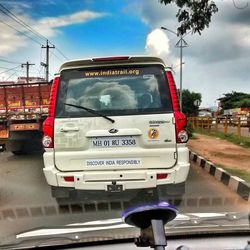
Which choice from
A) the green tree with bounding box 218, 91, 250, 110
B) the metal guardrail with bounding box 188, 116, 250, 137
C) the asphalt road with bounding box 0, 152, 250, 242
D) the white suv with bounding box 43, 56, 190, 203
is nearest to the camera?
the asphalt road with bounding box 0, 152, 250, 242

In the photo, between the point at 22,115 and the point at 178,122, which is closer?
the point at 178,122

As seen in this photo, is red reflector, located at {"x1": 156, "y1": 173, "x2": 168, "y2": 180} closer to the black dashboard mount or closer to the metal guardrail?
the black dashboard mount

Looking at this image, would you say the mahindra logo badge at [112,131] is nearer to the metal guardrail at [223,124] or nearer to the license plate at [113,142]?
the license plate at [113,142]

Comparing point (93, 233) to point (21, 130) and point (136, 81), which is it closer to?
point (136, 81)

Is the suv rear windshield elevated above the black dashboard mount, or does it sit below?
above

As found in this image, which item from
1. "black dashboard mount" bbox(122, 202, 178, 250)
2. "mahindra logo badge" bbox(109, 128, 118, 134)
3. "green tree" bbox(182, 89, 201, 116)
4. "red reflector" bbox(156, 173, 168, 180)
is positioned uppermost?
"green tree" bbox(182, 89, 201, 116)

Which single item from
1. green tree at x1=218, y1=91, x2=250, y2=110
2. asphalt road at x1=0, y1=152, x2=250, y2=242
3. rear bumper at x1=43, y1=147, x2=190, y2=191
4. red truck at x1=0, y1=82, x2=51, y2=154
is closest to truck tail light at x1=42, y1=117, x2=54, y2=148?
rear bumper at x1=43, y1=147, x2=190, y2=191

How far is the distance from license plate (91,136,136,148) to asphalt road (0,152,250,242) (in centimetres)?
80

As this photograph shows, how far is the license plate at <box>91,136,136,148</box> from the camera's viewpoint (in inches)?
245

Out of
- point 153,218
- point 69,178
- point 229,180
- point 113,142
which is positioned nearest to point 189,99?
point 229,180

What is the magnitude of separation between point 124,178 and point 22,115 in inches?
338

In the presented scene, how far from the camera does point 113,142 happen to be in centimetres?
625

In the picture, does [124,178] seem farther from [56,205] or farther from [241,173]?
[241,173]

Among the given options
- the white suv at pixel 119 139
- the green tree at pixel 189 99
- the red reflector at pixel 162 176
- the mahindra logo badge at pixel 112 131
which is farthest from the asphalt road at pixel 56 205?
the green tree at pixel 189 99
